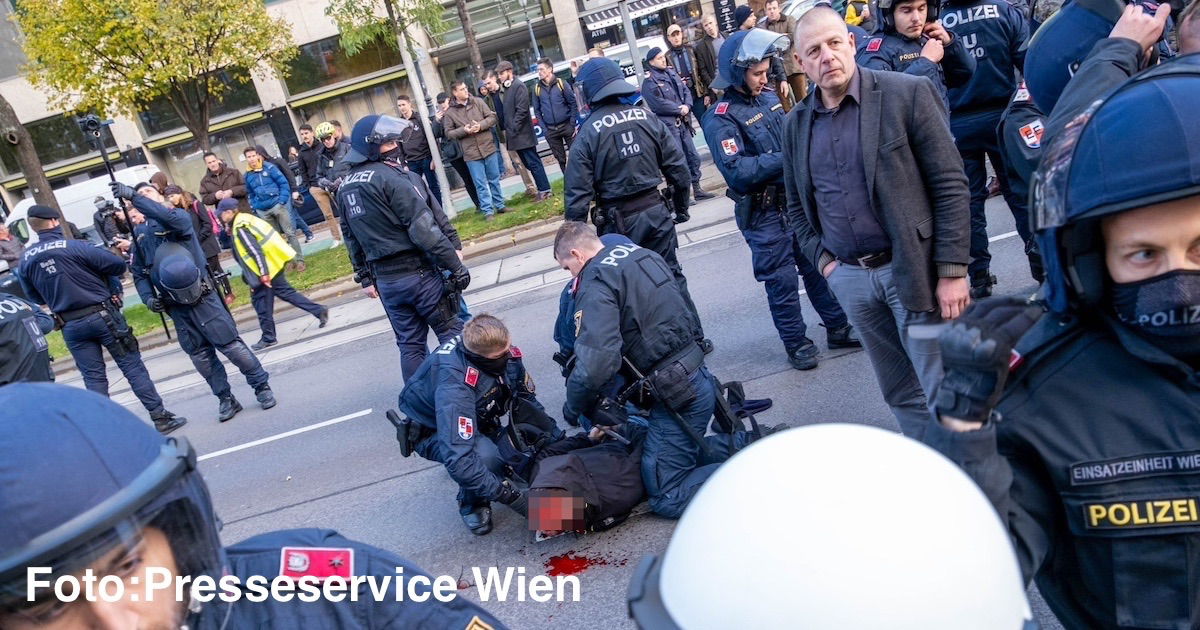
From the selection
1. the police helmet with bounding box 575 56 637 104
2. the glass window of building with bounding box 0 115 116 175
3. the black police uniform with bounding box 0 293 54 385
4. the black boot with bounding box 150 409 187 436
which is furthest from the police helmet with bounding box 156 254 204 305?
the glass window of building with bounding box 0 115 116 175

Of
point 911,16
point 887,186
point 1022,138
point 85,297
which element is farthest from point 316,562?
point 85,297

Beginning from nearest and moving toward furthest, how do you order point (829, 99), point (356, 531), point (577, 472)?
point (829, 99) → point (577, 472) → point (356, 531)

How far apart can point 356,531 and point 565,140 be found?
8403 mm

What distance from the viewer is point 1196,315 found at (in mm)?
1330

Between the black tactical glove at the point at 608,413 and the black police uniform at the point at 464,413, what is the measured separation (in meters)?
0.47

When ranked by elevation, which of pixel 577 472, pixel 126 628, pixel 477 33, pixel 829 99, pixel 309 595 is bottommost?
pixel 577 472

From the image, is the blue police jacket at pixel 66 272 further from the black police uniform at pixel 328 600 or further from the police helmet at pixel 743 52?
the black police uniform at pixel 328 600

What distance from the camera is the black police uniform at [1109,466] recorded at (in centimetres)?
137

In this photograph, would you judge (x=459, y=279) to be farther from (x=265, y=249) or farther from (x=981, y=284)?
(x=265, y=249)

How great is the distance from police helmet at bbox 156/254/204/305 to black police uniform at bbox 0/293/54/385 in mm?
1649

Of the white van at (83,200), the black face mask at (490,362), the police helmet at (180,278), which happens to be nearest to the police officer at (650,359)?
the black face mask at (490,362)

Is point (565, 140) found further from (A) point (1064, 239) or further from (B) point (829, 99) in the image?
(A) point (1064, 239)

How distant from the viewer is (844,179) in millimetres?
3035

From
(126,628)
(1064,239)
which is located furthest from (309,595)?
(1064,239)
